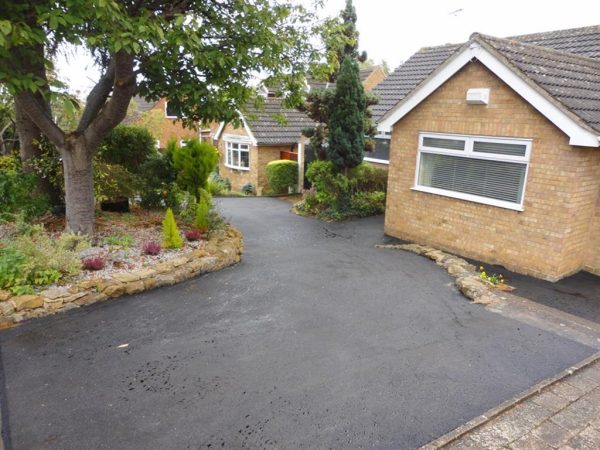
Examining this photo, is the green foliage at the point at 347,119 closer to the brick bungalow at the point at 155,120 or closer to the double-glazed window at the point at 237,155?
the brick bungalow at the point at 155,120

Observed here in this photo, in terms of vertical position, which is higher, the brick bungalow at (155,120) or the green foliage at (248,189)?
the brick bungalow at (155,120)

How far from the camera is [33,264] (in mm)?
6336

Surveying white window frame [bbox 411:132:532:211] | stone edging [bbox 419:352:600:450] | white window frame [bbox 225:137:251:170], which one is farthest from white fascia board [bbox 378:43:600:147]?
white window frame [bbox 225:137:251:170]

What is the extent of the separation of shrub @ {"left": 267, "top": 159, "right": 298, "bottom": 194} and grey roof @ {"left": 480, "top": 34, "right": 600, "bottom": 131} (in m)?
12.0

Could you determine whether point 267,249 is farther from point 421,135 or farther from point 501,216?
point 501,216

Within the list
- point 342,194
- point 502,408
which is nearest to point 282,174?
point 342,194

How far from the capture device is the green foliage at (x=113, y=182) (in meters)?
9.86

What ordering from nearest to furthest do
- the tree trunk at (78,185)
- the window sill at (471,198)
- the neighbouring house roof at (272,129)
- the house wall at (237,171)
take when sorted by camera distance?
the tree trunk at (78,185) → the window sill at (471,198) → the neighbouring house roof at (272,129) → the house wall at (237,171)

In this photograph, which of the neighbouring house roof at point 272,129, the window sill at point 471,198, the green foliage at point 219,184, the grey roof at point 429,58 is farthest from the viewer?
the neighbouring house roof at point 272,129

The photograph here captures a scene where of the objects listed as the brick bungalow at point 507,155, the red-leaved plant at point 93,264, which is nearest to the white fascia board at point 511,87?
the brick bungalow at point 507,155

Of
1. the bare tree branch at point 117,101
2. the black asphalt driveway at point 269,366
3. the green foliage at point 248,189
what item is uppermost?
the bare tree branch at point 117,101

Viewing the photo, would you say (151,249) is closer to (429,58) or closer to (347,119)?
(347,119)

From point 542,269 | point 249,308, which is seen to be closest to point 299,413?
point 249,308

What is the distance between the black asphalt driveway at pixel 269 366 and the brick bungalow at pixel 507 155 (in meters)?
2.04
